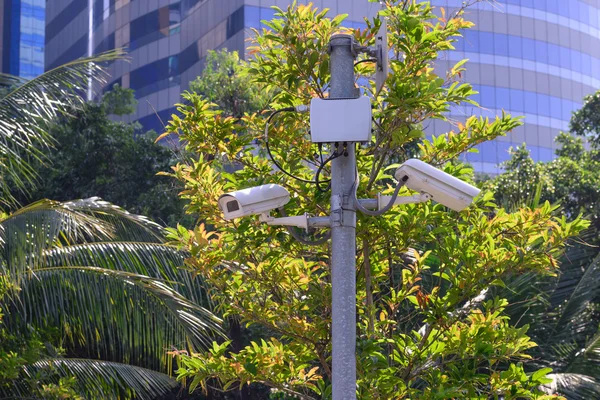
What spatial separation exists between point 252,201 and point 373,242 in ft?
4.37

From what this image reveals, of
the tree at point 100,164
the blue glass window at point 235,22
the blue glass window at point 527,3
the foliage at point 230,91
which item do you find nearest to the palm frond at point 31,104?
the foliage at point 230,91

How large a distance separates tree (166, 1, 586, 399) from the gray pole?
1.67 feet

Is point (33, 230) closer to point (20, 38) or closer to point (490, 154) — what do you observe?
point (490, 154)

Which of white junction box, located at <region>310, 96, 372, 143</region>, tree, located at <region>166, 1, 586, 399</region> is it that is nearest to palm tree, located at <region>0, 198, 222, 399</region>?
tree, located at <region>166, 1, 586, 399</region>

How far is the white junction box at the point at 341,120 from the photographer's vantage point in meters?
5.44

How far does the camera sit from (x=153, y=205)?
22375mm

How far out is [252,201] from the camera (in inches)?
218

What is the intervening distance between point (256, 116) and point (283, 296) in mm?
1318

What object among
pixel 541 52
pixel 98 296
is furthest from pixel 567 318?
pixel 541 52

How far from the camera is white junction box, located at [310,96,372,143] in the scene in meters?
5.44

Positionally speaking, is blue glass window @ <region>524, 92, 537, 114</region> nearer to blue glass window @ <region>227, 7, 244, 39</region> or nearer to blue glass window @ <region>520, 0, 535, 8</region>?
blue glass window @ <region>520, 0, 535, 8</region>

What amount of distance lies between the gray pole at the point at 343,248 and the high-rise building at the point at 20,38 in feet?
254

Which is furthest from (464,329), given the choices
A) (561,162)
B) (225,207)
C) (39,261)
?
(561,162)

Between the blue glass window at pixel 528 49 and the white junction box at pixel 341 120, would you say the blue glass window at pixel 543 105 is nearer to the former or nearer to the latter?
the blue glass window at pixel 528 49
